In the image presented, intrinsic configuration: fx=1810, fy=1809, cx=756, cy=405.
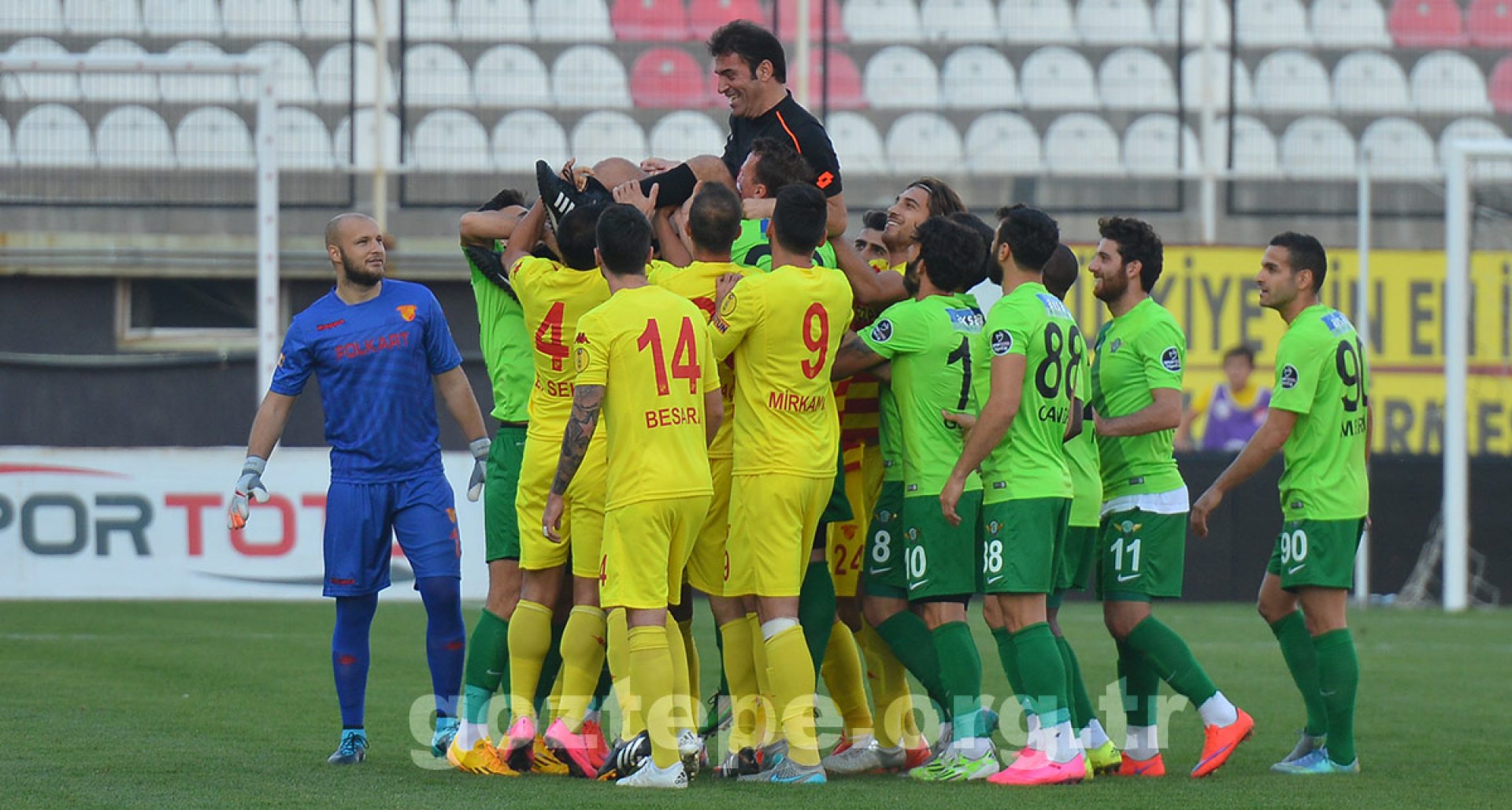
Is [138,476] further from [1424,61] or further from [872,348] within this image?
[1424,61]

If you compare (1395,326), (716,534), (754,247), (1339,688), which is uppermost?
(1395,326)

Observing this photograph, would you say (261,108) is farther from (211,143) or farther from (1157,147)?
(1157,147)

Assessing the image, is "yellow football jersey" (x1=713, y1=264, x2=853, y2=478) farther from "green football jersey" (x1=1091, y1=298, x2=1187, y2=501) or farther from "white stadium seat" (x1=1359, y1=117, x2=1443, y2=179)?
"white stadium seat" (x1=1359, y1=117, x2=1443, y2=179)

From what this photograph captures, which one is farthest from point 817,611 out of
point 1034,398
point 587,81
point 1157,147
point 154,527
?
point 1157,147

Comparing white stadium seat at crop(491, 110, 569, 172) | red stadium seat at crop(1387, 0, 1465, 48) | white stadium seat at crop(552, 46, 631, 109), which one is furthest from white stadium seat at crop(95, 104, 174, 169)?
red stadium seat at crop(1387, 0, 1465, 48)

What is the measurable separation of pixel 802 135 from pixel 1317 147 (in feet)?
42.4

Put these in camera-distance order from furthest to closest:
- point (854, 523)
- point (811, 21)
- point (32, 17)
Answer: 1. point (811, 21)
2. point (32, 17)
3. point (854, 523)

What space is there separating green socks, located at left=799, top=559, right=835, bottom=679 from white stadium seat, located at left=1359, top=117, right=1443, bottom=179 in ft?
42.5

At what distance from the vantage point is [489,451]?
6922mm

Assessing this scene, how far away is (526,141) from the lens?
56.2 ft

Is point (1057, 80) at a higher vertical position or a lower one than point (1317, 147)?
higher

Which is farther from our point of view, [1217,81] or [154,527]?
[1217,81]

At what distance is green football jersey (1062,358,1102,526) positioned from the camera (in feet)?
21.9

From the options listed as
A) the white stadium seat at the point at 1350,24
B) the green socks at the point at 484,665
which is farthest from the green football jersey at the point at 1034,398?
the white stadium seat at the point at 1350,24
